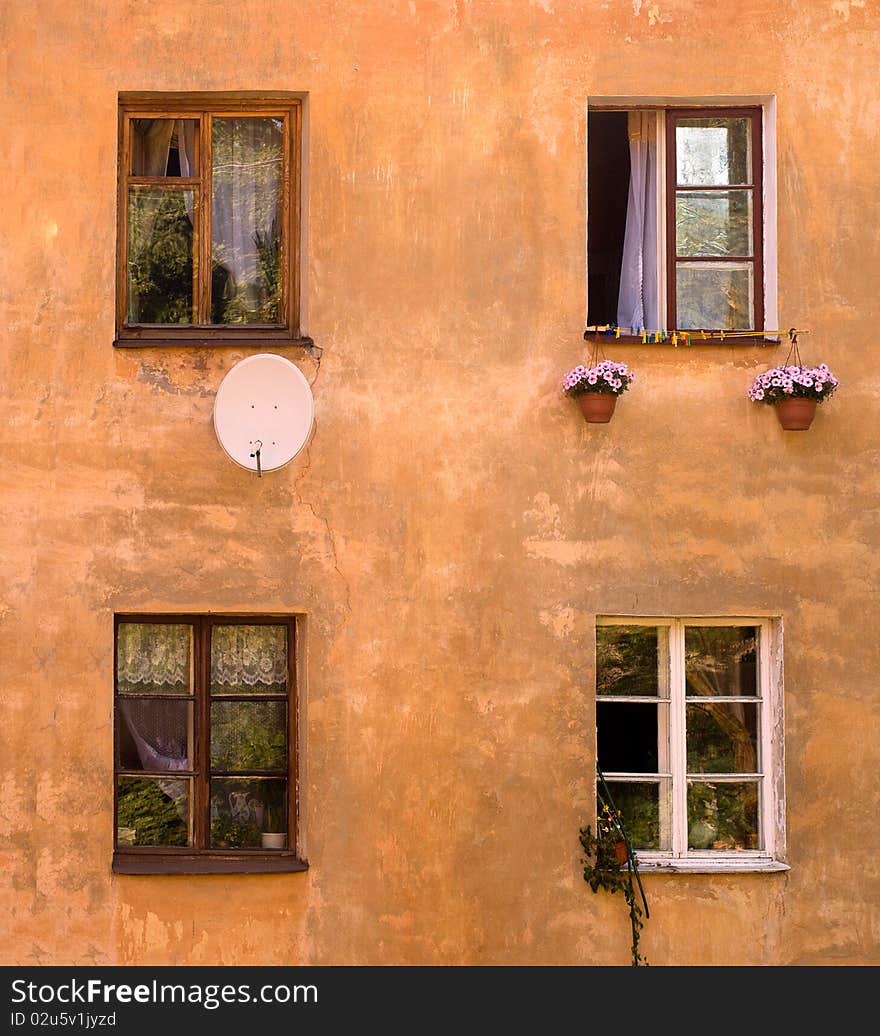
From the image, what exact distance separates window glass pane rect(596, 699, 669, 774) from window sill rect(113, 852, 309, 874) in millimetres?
2058

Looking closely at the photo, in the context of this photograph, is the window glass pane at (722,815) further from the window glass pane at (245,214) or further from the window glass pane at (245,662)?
the window glass pane at (245,214)

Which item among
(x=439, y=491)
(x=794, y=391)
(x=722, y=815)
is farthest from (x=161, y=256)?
(x=722, y=815)

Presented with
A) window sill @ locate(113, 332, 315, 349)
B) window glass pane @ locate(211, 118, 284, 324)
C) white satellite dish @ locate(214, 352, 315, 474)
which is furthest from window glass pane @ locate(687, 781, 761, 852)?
window glass pane @ locate(211, 118, 284, 324)

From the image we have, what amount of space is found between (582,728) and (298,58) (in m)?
4.64

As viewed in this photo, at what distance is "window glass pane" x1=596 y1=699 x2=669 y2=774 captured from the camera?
406 inches

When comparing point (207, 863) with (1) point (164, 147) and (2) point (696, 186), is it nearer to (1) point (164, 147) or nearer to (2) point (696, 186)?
(1) point (164, 147)

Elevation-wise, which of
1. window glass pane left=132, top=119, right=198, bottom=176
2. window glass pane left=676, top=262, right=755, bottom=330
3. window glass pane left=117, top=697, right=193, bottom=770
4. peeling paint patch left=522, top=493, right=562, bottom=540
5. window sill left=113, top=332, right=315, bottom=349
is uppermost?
window glass pane left=132, top=119, right=198, bottom=176

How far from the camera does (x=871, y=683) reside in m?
10.2

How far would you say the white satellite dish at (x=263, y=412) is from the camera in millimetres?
9805

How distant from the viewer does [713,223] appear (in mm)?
10602

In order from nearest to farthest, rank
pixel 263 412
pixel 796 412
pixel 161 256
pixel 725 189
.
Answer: pixel 263 412, pixel 796 412, pixel 161 256, pixel 725 189

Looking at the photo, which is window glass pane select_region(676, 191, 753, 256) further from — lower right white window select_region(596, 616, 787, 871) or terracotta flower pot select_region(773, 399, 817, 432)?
lower right white window select_region(596, 616, 787, 871)

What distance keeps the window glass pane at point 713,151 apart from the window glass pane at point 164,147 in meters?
3.22

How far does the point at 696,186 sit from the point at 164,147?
352 centimetres
